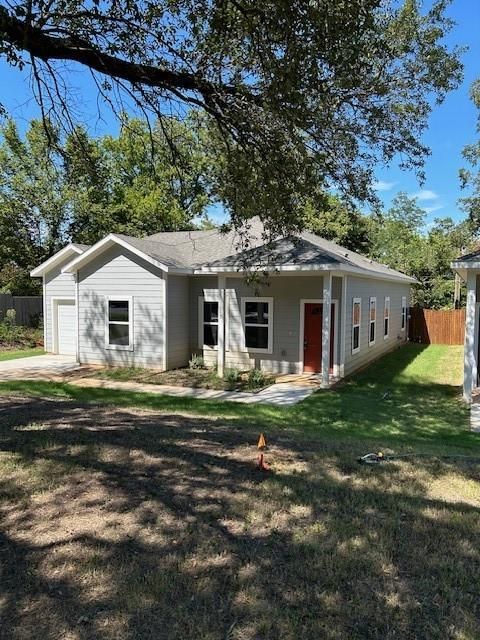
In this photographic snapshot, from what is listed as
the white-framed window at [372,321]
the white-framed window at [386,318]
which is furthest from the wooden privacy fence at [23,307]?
the white-framed window at [386,318]

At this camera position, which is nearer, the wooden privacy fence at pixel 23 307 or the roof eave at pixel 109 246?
the roof eave at pixel 109 246

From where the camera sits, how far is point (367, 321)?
647 inches

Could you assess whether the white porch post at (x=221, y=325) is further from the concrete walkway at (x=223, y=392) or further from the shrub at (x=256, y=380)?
the concrete walkway at (x=223, y=392)

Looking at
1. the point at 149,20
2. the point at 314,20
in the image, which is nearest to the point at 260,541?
the point at 314,20

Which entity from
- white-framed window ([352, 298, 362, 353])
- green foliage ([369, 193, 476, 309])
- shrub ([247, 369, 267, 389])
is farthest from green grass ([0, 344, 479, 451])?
green foliage ([369, 193, 476, 309])

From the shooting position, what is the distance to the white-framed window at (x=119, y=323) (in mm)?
14531

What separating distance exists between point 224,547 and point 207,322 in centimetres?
1194

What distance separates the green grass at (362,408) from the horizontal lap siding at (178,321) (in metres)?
3.19

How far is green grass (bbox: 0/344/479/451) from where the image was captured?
319 inches

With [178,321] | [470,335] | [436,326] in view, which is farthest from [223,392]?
[436,326]

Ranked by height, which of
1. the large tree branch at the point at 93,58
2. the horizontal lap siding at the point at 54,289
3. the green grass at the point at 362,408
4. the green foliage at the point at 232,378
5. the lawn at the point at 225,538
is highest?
the large tree branch at the point at 93,58

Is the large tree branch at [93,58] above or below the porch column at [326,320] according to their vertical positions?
above

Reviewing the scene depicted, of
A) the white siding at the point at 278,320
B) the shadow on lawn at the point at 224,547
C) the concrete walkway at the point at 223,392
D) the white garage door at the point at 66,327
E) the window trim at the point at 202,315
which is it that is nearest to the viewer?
the shadow on lawn at the point at 224,547

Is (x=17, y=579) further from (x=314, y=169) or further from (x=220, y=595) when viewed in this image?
(x=314, y=169)
